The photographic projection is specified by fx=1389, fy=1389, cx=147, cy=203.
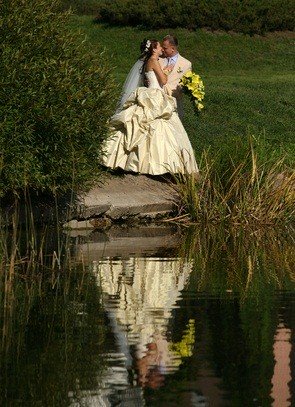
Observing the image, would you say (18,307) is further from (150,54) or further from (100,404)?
(150,54)

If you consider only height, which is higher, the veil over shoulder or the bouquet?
the veil over shoulder

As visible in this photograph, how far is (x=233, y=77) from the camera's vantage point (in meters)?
34.5

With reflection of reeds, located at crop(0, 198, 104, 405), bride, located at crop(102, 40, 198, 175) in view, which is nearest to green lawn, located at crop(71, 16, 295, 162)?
bride, located at crop(102, 40, 198, 175)

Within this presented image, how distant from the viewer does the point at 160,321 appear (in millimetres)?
9781

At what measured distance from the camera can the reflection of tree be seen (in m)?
7.50

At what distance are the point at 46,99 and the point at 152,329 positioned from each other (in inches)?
281

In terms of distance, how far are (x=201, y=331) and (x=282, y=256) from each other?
5161mm

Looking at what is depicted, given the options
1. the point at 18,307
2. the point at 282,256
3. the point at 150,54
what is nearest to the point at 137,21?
the point at 150,54

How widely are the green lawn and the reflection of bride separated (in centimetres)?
865

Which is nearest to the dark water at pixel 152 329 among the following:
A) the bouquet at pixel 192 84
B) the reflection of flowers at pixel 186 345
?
the reflection of flowers at pixel 186 345

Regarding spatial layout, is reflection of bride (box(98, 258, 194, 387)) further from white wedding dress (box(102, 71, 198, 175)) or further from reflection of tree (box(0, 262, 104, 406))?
white wedding dress (box(102, 71, 198, 175))

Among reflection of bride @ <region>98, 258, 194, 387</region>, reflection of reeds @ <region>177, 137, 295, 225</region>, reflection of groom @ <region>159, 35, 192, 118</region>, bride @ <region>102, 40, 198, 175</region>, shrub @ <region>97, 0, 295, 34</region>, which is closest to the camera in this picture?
reflection of bride @ <region>98, 258, 194, 387</region>

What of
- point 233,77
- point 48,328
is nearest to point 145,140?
point 48,328

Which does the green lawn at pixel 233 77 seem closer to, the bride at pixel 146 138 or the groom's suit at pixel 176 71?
the groom's suit at pixel 176 71
